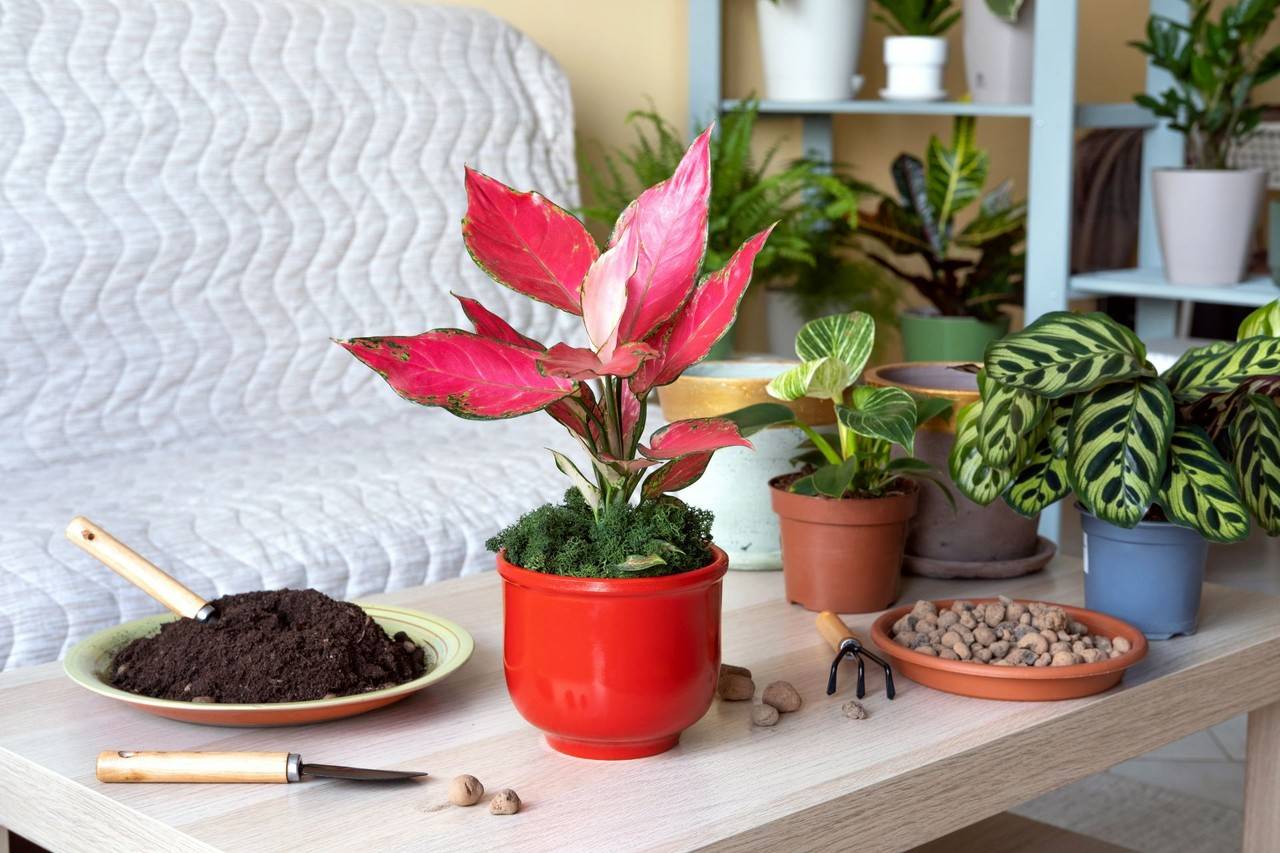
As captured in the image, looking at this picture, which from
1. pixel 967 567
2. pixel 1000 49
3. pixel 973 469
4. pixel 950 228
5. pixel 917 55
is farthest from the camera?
pixel 950 228

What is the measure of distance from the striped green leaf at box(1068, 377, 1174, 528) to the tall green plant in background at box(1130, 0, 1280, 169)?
134cm

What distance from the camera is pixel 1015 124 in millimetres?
3195

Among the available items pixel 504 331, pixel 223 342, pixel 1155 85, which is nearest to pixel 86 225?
pixel 223 342

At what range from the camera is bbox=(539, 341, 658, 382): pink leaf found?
0.71 meters

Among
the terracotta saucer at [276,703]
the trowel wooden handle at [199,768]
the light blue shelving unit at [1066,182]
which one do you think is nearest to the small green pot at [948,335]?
the light blue shelving unit at [1066,182]

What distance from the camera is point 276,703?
2.77ft

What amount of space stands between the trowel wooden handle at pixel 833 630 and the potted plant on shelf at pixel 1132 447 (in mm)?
133

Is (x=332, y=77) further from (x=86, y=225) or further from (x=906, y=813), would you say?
(x=906, y=813)

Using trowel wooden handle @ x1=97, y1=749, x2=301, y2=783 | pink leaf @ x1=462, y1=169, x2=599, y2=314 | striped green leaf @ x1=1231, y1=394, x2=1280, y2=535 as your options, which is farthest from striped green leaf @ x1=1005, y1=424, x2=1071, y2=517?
trowel wooden handle @ x1=97, y1=749, x2=301, y2=783

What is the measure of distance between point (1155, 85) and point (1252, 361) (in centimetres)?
152

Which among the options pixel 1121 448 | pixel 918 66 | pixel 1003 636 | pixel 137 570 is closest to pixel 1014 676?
pixel 1003 636

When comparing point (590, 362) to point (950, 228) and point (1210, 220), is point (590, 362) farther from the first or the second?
point (950, 228)

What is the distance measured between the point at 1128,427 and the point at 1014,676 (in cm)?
19

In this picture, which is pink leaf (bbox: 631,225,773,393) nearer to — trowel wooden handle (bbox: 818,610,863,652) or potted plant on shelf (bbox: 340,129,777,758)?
potted plant on shelf (bbox: 340,129,777,758)
